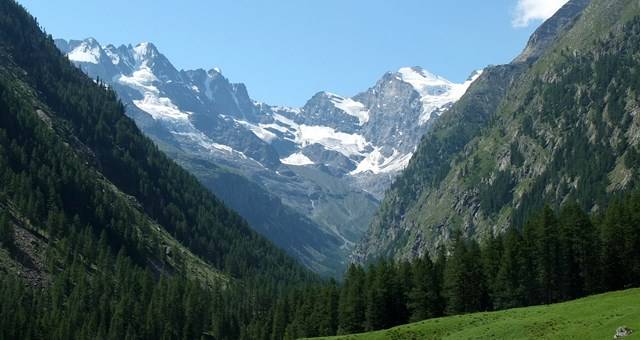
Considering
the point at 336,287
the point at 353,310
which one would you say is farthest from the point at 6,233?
the point at 353,310

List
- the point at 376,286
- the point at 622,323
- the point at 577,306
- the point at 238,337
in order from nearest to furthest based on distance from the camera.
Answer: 1. the point at 622,323
2. the point at 577,306
3. the point at 376,286
4. the point at 238,337

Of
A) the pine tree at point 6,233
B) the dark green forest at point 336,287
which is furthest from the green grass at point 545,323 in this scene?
the pine tree at point 6,233

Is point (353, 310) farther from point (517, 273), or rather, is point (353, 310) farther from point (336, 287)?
point (517, 273)

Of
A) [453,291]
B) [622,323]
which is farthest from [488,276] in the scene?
[622,323]

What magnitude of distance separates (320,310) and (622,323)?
270 feet

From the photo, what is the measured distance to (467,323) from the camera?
7950cm

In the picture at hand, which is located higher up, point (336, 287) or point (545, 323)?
point (336, 287)

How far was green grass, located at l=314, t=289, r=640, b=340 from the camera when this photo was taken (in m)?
61.0

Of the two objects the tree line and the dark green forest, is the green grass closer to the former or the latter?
the tree line

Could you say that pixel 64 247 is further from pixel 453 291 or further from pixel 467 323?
pixel 467 323

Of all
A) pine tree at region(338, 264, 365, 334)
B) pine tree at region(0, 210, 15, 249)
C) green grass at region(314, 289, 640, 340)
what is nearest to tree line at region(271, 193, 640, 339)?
pine tree at region(338, 264, 365, 334)

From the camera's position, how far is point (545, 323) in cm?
6856

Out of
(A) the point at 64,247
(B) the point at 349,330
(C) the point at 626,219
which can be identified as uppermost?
(A) the point at 64,247

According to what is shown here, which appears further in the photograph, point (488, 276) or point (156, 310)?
point (156, 310)
